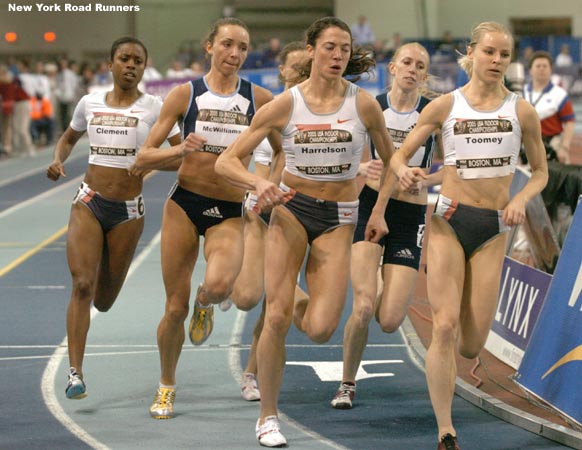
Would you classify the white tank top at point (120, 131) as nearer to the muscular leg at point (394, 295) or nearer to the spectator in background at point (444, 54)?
the muscular leg at point (394, 295)

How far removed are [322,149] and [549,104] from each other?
26.5 feet

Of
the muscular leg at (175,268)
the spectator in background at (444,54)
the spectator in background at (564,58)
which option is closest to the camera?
the muscular leg at (175,268)

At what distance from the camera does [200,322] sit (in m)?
8.66

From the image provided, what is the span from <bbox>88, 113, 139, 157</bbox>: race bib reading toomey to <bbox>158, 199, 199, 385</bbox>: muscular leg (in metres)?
0.57

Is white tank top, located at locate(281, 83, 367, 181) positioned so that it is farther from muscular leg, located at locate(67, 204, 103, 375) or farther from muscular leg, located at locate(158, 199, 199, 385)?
muscular leg, located at locate(67, 204, 103, 375)

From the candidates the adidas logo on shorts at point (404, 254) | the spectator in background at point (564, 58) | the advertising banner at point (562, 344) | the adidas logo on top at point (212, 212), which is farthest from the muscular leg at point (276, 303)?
the spectator in background at point (564, 58)

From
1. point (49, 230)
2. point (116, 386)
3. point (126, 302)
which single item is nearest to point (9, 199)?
point (49, 230)

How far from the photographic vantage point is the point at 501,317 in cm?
970

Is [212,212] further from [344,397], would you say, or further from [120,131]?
[344,397]

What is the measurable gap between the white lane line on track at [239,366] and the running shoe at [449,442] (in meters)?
0.63

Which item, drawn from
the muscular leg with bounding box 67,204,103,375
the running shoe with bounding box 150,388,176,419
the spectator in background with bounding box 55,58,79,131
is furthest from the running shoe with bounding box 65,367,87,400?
the spectator in background with bounding box 55,58,79,131

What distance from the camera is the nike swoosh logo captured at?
723cm

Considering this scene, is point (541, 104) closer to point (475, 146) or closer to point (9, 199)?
point (475, 146)

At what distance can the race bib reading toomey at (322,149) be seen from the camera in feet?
23.1
